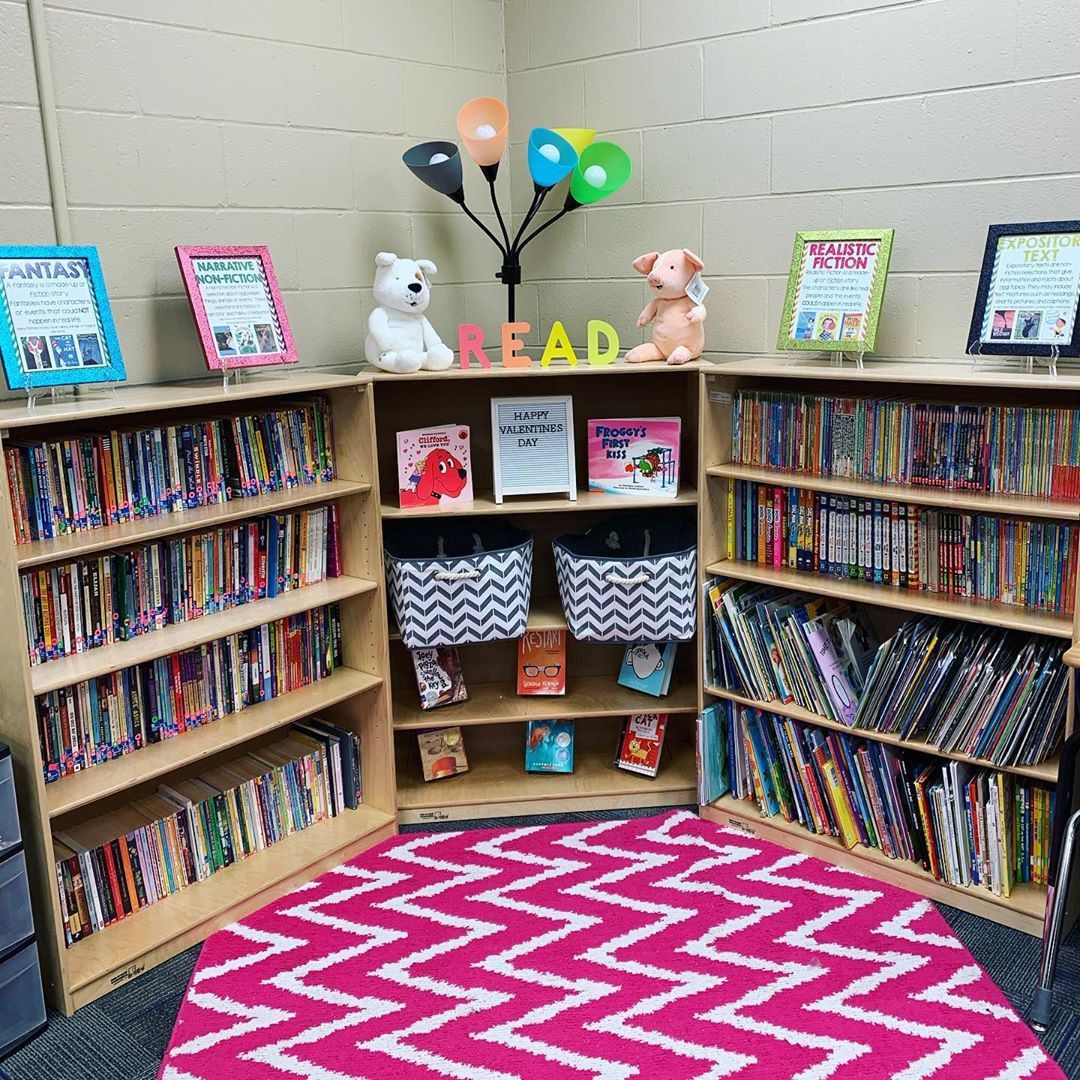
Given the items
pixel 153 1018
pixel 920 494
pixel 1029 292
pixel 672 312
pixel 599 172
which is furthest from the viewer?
pixel 599 172

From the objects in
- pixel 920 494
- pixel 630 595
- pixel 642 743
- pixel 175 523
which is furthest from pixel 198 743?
pixel 920 494

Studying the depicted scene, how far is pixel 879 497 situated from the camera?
2.56 meters

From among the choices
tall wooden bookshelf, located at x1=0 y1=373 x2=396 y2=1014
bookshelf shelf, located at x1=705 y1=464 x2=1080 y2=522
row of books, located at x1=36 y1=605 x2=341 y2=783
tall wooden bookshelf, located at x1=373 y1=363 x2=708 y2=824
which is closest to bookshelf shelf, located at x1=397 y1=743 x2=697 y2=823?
tall wooden bookshelf, located at x1=373 y1=363 x2=708 y2=824

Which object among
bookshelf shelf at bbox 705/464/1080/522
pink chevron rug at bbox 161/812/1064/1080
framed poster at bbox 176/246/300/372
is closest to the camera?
pink chevron rug at bbox 161/812/1064/1080

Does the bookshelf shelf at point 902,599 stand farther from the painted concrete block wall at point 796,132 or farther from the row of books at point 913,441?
the painted concrete block wall at point 796,132

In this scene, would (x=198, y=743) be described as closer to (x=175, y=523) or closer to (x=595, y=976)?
(x=175, y=523)

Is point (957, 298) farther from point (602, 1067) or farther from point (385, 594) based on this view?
point (602, 1067)

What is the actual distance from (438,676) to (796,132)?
173 centimetres

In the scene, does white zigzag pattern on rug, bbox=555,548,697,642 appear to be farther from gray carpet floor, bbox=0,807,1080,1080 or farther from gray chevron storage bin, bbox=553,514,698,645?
gray carpet floor, bbox=0,807,1080,1080

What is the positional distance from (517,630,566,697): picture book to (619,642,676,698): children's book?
19cm

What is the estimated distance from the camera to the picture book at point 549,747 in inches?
127

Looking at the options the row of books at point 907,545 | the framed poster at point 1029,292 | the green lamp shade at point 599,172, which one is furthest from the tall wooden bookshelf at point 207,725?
the framed poster at point 1029,292

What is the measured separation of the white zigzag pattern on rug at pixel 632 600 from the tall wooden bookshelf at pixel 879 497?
0.07 meters

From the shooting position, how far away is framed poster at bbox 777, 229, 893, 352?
2.68 meters
